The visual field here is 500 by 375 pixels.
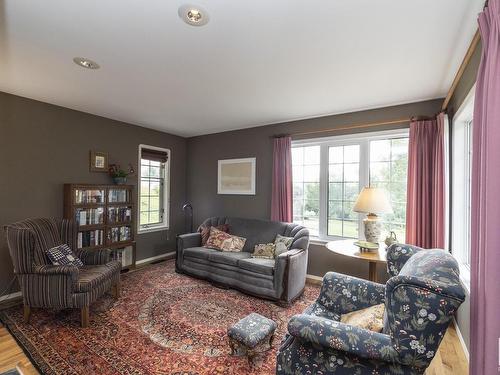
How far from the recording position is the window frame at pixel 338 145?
3.39 metres

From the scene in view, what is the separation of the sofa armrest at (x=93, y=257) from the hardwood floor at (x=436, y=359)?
2.98 feet

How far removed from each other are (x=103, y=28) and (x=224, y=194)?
133 inches

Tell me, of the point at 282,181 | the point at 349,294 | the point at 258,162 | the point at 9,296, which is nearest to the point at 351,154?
the point at 282,181

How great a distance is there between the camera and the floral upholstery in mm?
1897

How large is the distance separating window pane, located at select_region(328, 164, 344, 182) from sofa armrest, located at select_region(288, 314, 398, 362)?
8.68ft

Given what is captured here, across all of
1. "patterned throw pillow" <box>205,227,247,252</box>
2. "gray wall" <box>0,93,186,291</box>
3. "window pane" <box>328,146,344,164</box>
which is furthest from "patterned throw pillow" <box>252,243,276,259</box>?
"gray wall" <box>0,93,186,291</box>

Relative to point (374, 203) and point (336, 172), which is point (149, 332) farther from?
point (336, 172)

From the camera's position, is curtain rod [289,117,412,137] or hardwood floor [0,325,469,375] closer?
hardwood floor [0,325,469,375]

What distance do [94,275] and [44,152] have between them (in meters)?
1.89

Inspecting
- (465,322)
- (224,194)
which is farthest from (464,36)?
(224,194)

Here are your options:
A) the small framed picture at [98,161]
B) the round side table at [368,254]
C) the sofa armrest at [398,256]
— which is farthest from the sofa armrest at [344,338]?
the small framed picture at [98,161]

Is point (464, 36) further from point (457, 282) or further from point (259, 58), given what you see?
point (457, 282)

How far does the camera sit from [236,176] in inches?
184

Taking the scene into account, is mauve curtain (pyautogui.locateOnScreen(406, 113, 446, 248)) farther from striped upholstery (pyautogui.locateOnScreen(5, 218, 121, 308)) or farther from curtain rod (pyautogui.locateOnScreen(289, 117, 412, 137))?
striped upholstery (pyautogui.locateOnScreen(5, 218, 121, 308))
